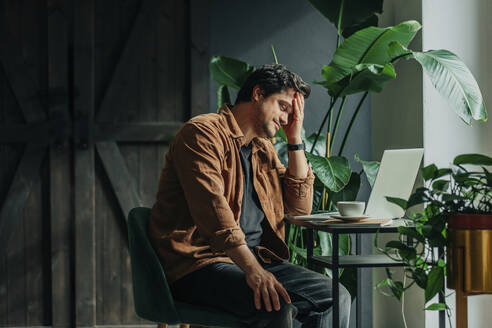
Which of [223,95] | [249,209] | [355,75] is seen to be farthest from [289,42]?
[249,209]

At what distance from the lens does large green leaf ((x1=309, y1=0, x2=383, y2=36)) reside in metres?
3.16

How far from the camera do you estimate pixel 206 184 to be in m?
2.00

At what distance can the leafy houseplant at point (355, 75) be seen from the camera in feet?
7.97

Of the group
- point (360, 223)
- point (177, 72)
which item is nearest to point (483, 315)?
point (360, 223)

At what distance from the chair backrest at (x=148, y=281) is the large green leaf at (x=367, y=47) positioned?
4.18 ft

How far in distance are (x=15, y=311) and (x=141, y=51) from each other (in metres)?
1.85

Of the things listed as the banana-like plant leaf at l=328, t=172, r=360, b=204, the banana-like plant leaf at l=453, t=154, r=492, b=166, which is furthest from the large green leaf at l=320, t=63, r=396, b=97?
the banana-like plant leaf at l=453, t=154, r=492, b=166

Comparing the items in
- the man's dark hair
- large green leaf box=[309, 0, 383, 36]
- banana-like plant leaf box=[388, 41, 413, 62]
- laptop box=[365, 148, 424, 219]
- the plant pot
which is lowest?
the plant pot

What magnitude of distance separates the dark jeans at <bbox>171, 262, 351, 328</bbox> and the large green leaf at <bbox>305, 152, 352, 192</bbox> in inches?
21.7

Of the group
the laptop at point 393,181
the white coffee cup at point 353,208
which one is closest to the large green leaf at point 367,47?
the laptop at point 393,181

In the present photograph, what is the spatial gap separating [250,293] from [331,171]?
38.2 inches

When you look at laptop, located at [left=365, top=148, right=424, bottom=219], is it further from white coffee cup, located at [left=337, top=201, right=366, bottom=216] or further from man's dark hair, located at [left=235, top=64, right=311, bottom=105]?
man's dark hair, located at [left=235, top=64, right=311, bottom=105]

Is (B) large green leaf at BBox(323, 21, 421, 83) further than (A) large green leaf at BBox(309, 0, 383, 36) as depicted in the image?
No

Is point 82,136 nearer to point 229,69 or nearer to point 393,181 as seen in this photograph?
point 229,69
